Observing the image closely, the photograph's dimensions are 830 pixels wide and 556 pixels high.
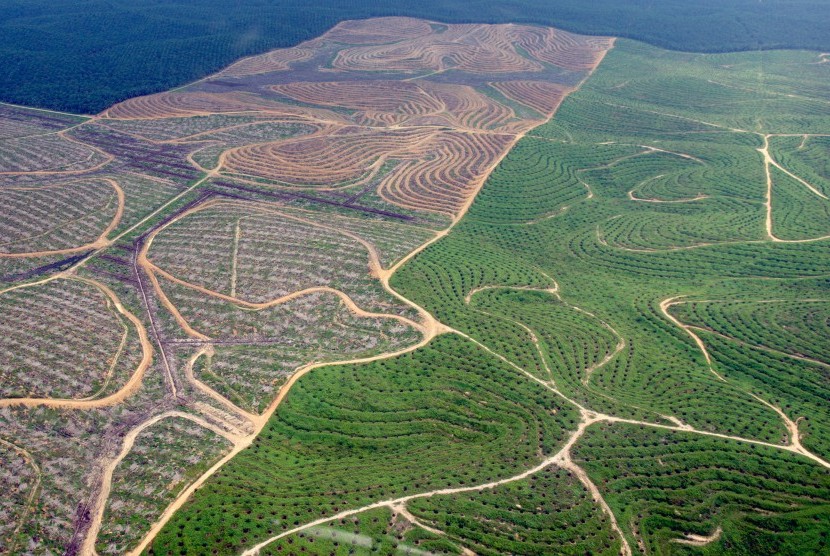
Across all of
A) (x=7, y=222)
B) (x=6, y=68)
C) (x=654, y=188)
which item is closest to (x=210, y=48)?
(x=6, y=68)

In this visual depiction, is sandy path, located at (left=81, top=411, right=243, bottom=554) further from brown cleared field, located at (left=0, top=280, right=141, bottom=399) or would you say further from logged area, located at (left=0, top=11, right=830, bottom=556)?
brown cleared field, located at (left=0, top=280, right=141, bottom=399)

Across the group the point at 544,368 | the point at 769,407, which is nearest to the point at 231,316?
the point at 544,368

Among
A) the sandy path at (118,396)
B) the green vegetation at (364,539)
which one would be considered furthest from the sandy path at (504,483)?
the sandy path at (118,396)

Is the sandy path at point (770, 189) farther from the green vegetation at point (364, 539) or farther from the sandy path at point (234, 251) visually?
the sandy path at point (234, 251)

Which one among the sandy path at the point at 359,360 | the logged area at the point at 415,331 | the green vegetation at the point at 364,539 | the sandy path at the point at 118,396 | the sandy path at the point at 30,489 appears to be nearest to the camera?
the green vegetation at the point at 364,539

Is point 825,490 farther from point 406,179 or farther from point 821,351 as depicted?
point 406,179

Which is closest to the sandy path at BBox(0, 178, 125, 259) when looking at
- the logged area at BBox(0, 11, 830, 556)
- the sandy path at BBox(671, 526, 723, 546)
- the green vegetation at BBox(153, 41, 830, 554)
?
the logged area at BBox(0, 11, 830, 556)
